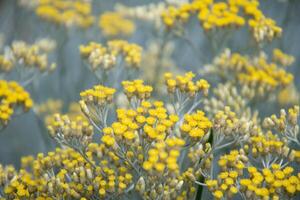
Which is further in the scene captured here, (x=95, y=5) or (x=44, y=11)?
(x=95, y=5)

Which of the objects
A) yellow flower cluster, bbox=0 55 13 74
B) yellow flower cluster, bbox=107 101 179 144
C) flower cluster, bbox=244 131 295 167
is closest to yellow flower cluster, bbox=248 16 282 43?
flower cluster, bbox=244 131 295 167

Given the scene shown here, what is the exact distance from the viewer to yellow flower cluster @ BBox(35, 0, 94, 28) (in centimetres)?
224

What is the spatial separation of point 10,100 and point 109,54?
40cm

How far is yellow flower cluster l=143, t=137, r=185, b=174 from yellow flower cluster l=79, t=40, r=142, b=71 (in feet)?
1.99

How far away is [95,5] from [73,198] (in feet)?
5.03

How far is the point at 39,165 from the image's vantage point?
4.38 feet

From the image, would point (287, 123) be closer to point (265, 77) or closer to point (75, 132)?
point (265, 77)

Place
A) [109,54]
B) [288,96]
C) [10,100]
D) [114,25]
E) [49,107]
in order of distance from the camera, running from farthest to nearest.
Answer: [114,25], [49,107], [288,96], [109,54], [10,100]

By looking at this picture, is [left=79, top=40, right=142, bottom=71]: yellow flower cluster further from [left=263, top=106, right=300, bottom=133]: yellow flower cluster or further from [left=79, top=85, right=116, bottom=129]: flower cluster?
[left=263, top=106, right=300, bottom=133]: yellow flower cluster

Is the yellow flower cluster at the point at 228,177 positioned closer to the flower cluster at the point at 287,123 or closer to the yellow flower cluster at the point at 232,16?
the flower cluster at the point at 287,123

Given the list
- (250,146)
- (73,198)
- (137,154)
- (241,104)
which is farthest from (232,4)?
(73,198)

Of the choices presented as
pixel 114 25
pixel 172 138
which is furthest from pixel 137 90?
pixel 114 25

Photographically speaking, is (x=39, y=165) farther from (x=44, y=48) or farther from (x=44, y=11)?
(x=44, y=11)

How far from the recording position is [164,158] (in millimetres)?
1091
